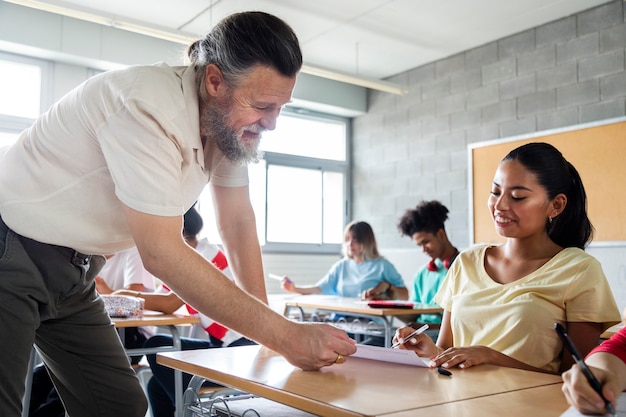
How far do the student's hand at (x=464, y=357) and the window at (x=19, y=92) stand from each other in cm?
455

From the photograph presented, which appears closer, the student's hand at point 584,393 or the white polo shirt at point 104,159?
the student's hand at point 584,393

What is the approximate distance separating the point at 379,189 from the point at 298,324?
5454mm

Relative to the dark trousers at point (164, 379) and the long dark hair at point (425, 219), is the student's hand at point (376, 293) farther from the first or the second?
the dark trousers at point (164, 379)

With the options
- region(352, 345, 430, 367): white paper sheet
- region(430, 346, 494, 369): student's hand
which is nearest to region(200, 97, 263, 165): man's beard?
region(352, 345, 430, 367): white paper sheet

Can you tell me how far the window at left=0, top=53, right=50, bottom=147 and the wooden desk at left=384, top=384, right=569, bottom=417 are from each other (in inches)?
189

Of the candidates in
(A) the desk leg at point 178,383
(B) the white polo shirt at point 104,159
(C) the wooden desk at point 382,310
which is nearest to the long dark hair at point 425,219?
(C) the wooden desk at point 382,310

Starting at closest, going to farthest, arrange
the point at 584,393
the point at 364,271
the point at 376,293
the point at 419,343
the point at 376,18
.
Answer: the point at 584,393
the point at 419,343
the point at 376,293
the point at 364,271
the point at 376,18

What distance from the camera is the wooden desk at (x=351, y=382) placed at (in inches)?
35.9

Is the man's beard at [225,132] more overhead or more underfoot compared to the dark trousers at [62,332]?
more overhead

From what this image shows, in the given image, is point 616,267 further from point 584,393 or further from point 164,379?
point 584,393

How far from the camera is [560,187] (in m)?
1.68

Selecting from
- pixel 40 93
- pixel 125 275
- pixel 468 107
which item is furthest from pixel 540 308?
pixel 40 93

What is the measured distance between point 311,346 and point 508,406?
0.37 meters

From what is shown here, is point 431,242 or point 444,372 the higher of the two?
point 431,242
